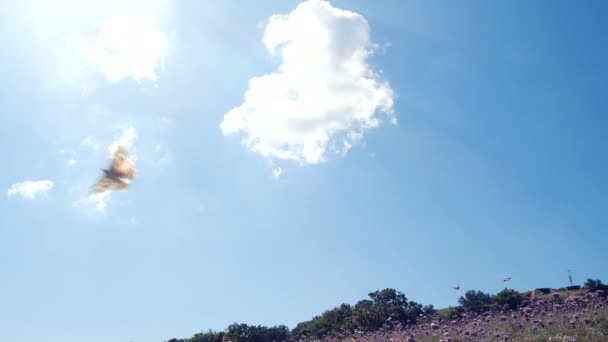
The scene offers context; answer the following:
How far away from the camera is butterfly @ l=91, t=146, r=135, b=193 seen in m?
6.01

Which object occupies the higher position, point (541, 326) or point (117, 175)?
point (117, 175)

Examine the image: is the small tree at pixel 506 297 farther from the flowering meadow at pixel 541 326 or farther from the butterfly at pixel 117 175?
the butterfly at pixel 117 175

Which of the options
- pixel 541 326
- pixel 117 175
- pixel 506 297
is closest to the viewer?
pixel 117 175

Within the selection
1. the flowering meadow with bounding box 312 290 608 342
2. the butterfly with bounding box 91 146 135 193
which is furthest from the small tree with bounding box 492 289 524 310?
the butterfly with bounding box 91 146 135 193

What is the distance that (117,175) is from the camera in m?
6.14

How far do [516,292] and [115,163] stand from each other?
72.2 ft

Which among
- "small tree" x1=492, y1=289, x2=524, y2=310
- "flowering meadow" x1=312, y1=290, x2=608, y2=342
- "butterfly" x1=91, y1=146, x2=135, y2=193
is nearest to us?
"butterfly" x1=91, y1=146, x2=135, y2=193

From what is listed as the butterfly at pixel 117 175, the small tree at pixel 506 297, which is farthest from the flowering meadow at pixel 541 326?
the small tree at pixel 506 297

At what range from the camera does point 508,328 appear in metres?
10.6

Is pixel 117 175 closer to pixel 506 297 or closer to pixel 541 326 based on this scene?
pixel 541 326

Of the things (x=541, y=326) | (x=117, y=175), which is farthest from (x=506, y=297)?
(x=117, y=175)

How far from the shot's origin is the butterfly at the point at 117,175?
601cm

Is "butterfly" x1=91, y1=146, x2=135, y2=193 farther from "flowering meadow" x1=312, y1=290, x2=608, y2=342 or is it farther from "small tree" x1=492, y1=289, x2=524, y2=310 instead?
"small tree" x1=492, y1=289, x2=524, y2=310

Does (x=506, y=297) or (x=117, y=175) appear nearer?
(x=117, y=175)
